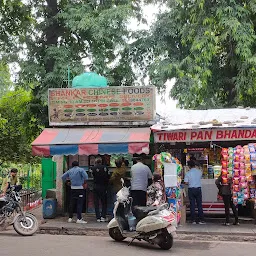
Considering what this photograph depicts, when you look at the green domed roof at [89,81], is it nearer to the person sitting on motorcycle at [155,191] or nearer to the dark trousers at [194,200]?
the person sitting on motorcycle at [155,191]

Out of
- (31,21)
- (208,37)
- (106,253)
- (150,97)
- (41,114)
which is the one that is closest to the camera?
(106,253)

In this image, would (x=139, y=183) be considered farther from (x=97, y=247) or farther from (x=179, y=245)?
(x=97, y=247)

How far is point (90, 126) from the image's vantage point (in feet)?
38.8

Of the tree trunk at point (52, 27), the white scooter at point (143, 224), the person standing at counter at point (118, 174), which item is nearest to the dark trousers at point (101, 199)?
the person standing at counter at point (118, 174)

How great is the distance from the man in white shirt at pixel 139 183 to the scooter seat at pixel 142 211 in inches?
67.6

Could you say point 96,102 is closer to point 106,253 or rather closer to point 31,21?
point 106,253

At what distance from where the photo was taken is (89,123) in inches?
463

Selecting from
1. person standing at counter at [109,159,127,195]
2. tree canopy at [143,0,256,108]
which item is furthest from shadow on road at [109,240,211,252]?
tree canopy at [143,0,256,108]

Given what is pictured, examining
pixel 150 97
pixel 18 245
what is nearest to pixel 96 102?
pixel 150 97

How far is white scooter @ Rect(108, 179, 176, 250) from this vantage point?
7.83 m

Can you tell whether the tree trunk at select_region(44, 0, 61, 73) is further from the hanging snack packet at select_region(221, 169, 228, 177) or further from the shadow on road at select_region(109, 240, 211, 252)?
the shadow on road at select_region(109, 240, 211, 252)

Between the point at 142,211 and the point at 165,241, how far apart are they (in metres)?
0.74

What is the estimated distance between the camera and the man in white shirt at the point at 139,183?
10180 millimetres

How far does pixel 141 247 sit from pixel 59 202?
14.9 ft
